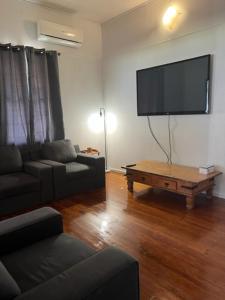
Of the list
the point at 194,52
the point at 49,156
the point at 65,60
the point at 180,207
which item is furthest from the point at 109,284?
the point at 65,60

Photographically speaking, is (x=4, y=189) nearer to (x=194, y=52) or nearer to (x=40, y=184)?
(x=40, y=184)

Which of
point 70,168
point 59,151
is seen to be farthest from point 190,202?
point 59,151

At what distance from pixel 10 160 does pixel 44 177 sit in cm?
59

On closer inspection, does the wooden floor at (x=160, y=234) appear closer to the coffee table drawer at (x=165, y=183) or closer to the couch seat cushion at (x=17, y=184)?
the coffee table drawer at (x=165, y=183)

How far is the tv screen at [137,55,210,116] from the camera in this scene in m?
3.28

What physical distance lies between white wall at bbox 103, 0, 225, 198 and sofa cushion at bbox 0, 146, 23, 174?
77.7 inches

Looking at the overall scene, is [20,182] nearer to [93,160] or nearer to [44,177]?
[44,177]

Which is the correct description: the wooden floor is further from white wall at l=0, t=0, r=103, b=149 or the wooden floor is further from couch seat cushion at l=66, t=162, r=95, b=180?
white wall at l=0, t=0, r=103, b=149

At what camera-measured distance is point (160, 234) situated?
2.45m

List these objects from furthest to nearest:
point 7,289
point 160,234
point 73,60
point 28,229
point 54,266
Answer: point 73,60 → point 160,234 → point 28,229 → point 54,266 → point 7,289

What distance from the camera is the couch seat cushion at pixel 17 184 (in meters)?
2.93

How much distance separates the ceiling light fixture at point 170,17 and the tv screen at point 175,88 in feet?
1.96

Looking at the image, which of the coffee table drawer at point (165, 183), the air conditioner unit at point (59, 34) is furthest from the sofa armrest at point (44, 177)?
the air conditioner unit at point (59, 34)

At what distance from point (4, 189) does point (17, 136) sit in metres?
1.12
